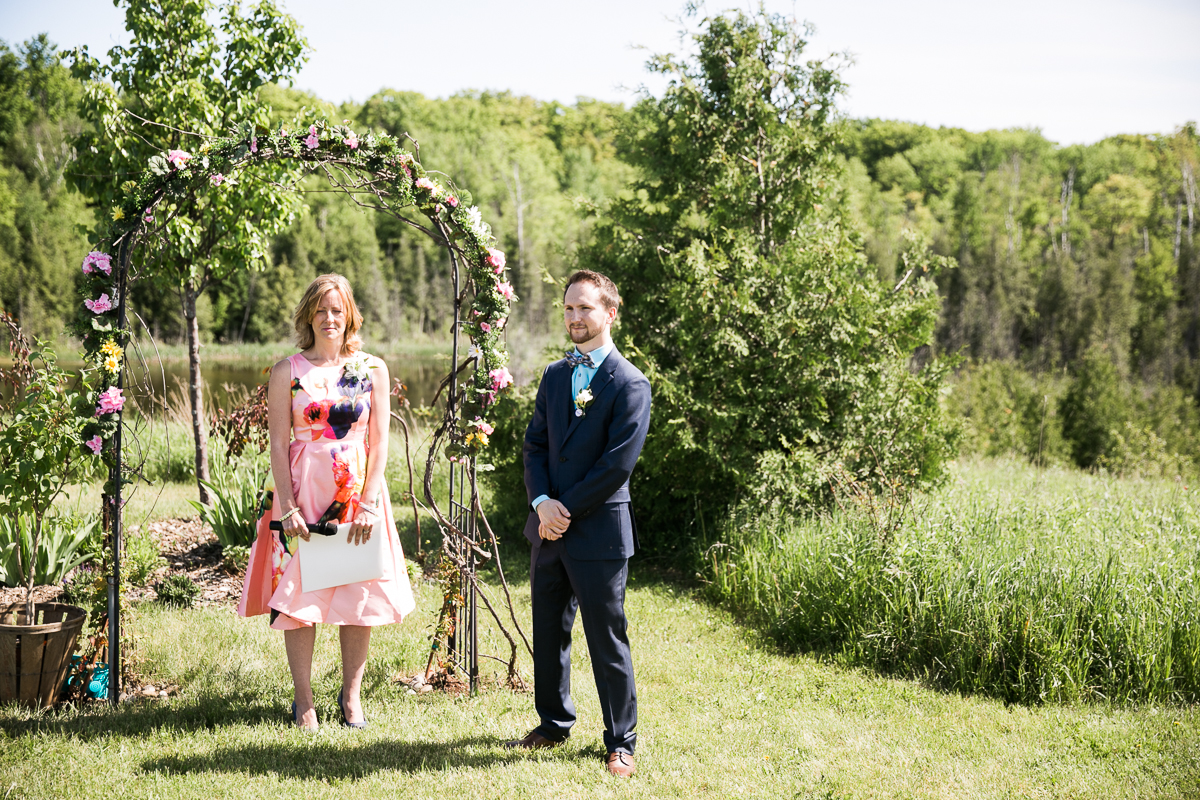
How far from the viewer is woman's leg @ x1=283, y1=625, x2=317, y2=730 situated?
12.6 feet

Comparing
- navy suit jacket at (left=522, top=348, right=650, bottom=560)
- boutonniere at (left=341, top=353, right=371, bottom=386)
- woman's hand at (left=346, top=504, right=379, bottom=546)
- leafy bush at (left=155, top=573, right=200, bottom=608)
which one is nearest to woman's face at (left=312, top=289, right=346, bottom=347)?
boutonniere at (left=341, top=353, right=371, bottom=386)

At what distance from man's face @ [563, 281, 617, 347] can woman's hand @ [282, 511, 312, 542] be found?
4.98 ft

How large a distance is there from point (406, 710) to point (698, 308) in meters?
4.17

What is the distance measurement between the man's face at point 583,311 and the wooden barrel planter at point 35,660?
9.84 feet

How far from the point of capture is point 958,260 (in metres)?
30.7

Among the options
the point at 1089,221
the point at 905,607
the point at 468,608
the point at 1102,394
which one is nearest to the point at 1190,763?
the point at 905,607

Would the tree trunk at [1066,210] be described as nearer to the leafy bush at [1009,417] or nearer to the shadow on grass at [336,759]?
the leafy bush at [1009,417]

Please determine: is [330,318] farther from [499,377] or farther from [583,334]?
[583,334]

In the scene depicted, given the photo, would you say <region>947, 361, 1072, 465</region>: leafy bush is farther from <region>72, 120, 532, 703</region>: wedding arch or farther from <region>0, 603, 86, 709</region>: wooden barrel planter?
<region>0, 603, 86, 709</region>: wooden barrel planter

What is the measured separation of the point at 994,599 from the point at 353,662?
3.69 metres

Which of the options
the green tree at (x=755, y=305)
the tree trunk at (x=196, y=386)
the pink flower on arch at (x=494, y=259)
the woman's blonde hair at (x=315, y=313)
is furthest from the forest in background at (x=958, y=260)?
the woman's blonde hair at (x=315, y=313)

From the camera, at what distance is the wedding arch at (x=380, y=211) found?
412 cm

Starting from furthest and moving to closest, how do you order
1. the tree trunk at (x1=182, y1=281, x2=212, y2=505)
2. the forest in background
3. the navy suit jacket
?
the forest in background
the tree trunk at (x1=182, y1=281, x2=212, y2=505)
the navy suit jacket

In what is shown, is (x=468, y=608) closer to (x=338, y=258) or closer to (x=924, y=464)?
(x=924, y=464)
